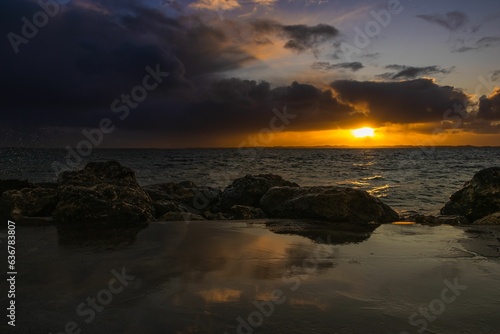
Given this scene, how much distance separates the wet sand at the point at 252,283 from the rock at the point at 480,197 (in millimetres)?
4381

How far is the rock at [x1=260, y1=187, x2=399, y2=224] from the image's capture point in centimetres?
834

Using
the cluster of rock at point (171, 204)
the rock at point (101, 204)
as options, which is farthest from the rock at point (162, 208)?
the rock at point (101, 204)

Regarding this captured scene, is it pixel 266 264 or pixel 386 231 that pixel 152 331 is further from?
pixel 386 231

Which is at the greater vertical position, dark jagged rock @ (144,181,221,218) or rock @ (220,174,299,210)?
rock @ (220,174,299,210)

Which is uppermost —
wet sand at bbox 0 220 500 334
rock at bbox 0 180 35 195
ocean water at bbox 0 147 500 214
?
rock at bbox 0 180 35 195

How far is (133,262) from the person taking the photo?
4.54m

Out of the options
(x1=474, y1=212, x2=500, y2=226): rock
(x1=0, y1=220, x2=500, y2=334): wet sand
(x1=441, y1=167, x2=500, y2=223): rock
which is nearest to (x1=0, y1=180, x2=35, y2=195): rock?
(x1=0, y1=220, x2=500, y2=334): wet sand

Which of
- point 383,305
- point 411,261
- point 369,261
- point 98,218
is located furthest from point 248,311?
point 98,218

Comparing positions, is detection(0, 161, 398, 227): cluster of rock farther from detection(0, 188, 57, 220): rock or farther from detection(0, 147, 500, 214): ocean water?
detection(0, 147, 500, 214): ocean water

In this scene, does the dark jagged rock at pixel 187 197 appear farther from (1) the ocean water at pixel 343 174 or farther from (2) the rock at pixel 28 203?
(1) the ocean water at pixel 343 174

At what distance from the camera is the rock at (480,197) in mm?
10016

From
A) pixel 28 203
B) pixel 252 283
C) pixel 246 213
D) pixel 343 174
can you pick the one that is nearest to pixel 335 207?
pixel 246 213

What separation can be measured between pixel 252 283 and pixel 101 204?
512cm

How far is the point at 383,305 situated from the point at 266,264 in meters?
1.60
